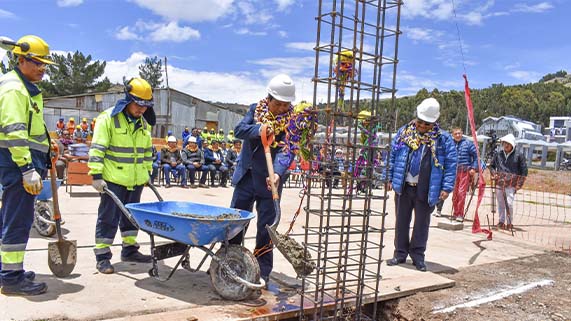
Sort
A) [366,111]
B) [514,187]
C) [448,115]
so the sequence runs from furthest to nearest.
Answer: [448,115] < [514,187] < [366,111]

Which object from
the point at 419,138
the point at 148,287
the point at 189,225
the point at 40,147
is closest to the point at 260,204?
the point at 189,225

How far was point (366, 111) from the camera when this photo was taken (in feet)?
12.4

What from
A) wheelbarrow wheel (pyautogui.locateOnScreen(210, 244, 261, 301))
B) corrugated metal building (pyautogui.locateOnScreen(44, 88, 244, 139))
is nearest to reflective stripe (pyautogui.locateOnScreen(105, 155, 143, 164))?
wheelbarrow wheel (pyautogui.locateOnScreen(210, 244, 261, 301))

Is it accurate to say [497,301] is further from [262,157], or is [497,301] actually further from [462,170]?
[462,170]

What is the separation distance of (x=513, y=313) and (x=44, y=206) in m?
5.25

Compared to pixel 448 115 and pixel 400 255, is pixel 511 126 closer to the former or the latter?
pixel 448 115

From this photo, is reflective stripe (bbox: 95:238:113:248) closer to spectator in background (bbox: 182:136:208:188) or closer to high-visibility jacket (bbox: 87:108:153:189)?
high-visibility jacket (bbox: 87:108:153:189)

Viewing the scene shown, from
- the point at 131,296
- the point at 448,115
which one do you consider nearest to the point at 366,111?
the point at 131,296

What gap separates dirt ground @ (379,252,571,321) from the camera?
3959 millimetres

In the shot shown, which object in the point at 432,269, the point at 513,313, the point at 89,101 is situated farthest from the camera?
the point at 89,101

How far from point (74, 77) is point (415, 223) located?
4630 cm

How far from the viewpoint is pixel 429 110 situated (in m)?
4.93

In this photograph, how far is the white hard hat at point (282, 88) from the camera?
3732 mm

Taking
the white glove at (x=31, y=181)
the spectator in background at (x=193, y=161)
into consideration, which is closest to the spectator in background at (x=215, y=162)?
the spectator in background at (x=193, y=161)
